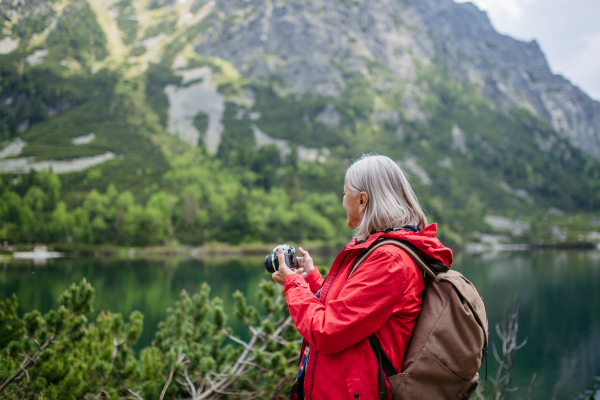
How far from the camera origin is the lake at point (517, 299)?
13.9 m

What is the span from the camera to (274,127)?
119 metres

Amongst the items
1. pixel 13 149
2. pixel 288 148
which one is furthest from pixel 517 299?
pixel 288 148

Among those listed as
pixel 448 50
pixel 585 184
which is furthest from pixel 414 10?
pixel 585 184

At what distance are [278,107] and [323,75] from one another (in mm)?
27606

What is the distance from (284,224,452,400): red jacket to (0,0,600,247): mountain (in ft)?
162

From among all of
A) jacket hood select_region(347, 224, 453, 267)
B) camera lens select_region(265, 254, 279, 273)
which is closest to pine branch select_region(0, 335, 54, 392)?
camera lens select_region(265, 254, 279, 273)

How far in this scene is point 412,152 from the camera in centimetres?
12425

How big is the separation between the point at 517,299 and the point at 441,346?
27.7 metres

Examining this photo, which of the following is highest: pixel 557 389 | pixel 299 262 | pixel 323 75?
pixel 323 75

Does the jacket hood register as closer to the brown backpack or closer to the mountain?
the brown backpack

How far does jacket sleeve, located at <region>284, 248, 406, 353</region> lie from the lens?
146 centimetres

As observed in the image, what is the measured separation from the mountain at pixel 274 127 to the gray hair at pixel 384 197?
49.1 m

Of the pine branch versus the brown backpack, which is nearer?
the brown backpack

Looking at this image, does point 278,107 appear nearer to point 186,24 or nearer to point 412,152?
point 412,152
